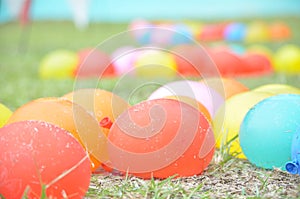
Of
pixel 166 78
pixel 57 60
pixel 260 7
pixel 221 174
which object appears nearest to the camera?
pixel 221 174

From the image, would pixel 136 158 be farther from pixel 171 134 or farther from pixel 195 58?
pixel 195 58

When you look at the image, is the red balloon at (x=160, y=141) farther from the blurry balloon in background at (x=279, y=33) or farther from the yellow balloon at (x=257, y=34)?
the blurry balloon in background at (x=279, y=33)

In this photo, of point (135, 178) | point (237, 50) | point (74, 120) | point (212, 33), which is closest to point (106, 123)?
point (74, 120)

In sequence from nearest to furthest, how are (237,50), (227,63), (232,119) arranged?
(232,119), (227,63), (237,50)

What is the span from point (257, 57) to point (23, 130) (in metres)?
5.39

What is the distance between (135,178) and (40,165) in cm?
51

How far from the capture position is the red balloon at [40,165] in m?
1.84

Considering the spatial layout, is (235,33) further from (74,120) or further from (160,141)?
(160,141)

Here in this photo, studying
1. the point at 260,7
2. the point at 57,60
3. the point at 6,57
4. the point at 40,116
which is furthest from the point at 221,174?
the point at 260,7

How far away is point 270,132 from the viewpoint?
2.39 metres

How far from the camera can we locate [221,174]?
7.75ft

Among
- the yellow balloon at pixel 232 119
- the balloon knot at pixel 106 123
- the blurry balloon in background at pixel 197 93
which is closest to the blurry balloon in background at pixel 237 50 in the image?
the blurry balloon in background at pixel 197 93

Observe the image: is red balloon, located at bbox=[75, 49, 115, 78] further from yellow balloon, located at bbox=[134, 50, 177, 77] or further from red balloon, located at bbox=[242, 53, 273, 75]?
red balloon, located at bbox=[242, 53, 273, 75]

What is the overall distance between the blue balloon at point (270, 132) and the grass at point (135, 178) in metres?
0.06
